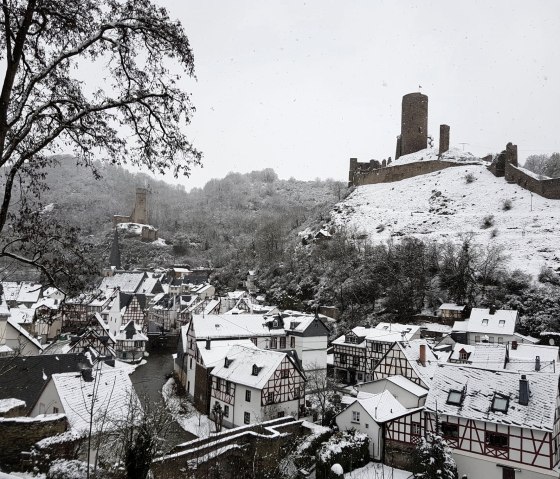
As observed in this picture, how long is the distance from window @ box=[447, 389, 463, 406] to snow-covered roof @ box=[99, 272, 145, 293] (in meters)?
54.8

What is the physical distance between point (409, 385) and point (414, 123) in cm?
6264

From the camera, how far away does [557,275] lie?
40.6m

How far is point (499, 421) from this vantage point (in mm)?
16953

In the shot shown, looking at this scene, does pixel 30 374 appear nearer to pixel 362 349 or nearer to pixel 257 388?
pixel 257 388

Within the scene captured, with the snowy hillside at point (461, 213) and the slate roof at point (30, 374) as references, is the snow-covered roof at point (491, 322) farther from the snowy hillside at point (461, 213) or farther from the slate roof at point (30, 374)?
the slate roof at point (30, 374)

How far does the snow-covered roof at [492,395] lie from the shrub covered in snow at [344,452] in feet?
11.3

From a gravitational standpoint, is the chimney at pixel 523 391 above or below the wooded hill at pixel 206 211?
below

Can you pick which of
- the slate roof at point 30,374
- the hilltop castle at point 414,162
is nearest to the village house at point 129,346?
the slate roof at point 30,374

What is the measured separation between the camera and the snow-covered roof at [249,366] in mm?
23078

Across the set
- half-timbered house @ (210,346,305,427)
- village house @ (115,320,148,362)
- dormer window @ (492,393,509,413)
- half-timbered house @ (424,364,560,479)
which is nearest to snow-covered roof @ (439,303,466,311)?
half-timbered house @ (210,346,305,427)

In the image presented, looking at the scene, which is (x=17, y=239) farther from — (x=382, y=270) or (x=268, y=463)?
(x=382, y=270)

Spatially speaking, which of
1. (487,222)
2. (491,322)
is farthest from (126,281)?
(487,222)

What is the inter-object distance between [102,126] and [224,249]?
9382 centimetres

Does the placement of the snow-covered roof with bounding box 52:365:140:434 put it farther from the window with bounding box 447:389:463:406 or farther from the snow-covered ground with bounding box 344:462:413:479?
the window with bounding box 447:389:463:406
